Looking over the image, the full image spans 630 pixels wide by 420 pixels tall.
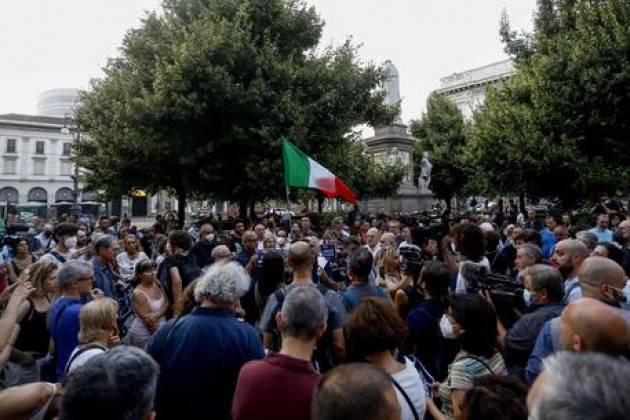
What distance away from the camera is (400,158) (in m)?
24.6

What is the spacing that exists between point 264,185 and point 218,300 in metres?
13.8

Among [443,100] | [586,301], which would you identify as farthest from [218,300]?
[443,100]

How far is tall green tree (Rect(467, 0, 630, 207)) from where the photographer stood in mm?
15617

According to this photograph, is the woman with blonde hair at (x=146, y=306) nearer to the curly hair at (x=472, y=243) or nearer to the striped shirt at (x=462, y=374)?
the striped shirt at (x=462, y=374)

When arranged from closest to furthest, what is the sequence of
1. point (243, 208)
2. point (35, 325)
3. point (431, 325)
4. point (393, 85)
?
point (431, 325), point (35, 325), point (243, 208), point (393, 85)

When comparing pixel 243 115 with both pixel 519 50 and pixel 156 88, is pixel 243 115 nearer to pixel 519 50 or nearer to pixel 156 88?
pixel 156 88

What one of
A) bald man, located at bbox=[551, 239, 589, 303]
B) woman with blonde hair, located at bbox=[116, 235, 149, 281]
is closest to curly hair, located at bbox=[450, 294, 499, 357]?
bald man, located at bbox=[551, 239, 589, 303]

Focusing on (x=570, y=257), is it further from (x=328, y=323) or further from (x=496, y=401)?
(x=496, y=401)

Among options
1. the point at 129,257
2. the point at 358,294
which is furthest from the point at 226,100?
the point at 358,294

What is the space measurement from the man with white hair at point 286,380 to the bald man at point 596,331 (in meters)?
1.29

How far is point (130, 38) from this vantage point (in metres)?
18.9

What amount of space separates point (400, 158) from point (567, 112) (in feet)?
29.8

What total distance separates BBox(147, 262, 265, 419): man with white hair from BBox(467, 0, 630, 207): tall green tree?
16845 millimetres

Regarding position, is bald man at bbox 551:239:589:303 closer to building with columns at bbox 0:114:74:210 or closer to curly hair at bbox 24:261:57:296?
curly hair at bbox 24:261:57:296
